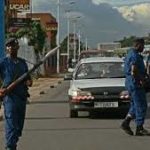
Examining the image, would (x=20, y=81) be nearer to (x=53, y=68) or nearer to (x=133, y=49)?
(x=133, y=49)

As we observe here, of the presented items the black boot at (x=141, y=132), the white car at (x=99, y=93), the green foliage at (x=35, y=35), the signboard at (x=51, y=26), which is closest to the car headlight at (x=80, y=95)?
the white car at (x=99, y=93)

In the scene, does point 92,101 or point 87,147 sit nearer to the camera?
point 87,147

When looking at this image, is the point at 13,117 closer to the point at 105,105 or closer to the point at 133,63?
the point at 133,63

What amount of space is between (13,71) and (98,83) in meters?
7.82

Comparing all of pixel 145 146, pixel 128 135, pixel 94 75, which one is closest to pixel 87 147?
pixel 145 146

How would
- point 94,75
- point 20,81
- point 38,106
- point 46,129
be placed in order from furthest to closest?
point 38,106
point 94,75
point 46,129
point 20,81

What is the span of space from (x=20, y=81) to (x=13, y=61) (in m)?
0.33

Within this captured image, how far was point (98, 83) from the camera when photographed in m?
17.9

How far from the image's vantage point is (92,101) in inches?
694

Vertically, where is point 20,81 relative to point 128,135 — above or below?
above

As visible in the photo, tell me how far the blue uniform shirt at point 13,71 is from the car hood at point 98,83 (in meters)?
7.53

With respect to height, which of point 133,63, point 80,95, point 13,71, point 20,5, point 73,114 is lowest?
point 73,114

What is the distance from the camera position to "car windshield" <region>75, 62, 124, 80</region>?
18.8m

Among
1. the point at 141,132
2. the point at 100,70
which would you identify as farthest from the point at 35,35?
the point at 141,132
